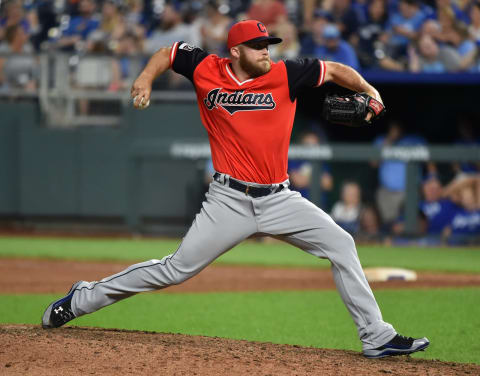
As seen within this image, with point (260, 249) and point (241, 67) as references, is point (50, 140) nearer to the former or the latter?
point (260, 249)

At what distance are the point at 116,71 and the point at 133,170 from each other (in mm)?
1548

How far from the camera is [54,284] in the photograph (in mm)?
8086

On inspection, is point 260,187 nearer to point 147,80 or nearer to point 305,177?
point 147,80

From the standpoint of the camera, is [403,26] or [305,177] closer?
[305,177]

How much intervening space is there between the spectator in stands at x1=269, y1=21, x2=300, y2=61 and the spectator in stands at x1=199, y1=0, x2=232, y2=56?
2.74 ft

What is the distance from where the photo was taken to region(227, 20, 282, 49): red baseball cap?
4402 millimetres

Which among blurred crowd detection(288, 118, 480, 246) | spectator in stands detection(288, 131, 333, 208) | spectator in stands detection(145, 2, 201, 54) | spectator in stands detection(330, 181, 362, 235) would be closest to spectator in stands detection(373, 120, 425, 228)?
blurred crowd detection(288, 118, 480, 246)

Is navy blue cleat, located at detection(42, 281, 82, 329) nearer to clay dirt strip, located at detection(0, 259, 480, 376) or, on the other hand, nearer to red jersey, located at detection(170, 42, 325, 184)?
clay dirt strip, located at detection(0, 259, 480, 376)

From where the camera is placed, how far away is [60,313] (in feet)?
15.6

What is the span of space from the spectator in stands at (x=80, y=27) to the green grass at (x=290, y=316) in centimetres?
770

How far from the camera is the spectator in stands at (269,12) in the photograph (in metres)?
12.9

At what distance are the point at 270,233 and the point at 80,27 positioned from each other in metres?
10.9

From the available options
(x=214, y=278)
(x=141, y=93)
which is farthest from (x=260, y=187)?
(x=214, y=278)

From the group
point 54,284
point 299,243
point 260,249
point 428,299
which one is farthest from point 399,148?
point 299,243
